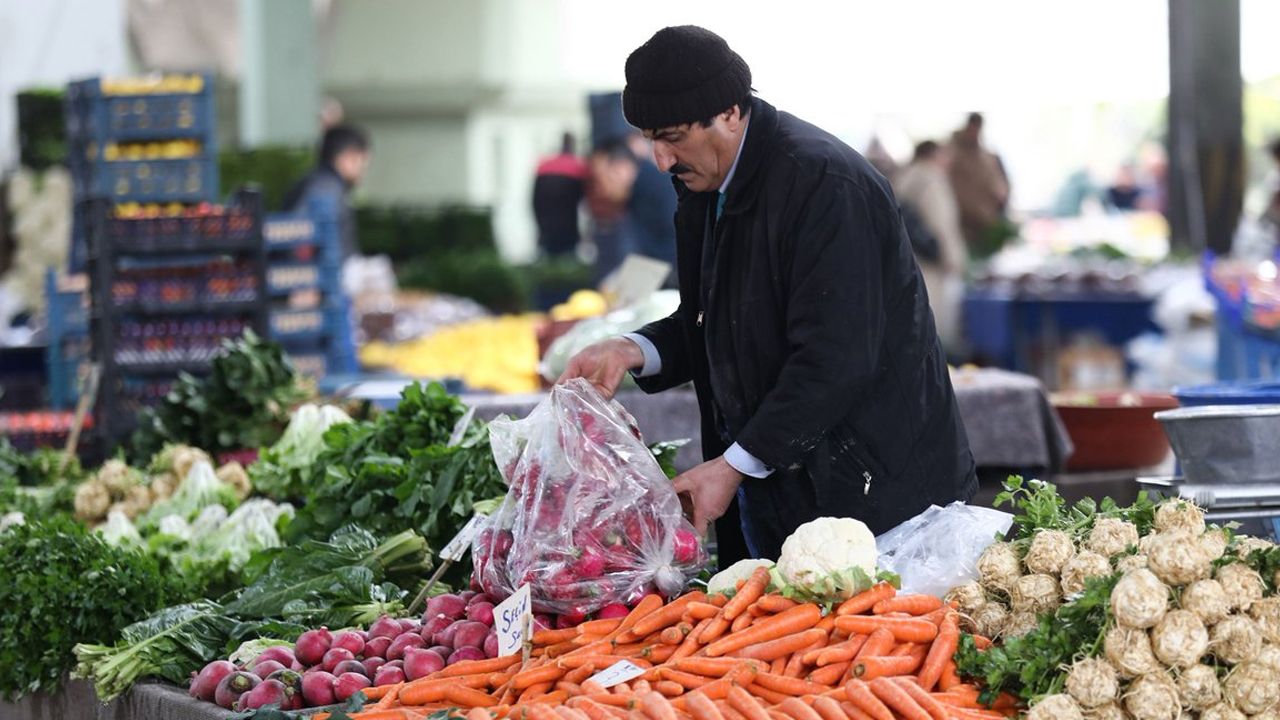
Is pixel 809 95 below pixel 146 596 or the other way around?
the other way around

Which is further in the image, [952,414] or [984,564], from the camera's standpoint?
[952,414]

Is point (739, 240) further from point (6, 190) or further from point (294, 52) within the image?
point (294, 52)

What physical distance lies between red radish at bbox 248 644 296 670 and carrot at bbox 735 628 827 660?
112cm

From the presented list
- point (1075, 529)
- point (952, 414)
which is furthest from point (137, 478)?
point (1075, 529)

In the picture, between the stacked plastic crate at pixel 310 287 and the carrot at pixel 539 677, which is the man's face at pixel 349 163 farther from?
the carrot at pixel 539 677

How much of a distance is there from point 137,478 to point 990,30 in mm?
10978

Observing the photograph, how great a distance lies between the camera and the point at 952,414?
3.83 metres

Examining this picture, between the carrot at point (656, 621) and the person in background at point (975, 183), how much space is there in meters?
12.7

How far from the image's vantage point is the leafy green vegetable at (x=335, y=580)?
4.20 m

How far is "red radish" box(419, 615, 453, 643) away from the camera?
380cm

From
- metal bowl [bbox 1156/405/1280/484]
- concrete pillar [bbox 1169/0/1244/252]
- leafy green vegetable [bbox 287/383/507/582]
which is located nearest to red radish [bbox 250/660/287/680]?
leafy green vegetable [bbox 287/383/507/582]


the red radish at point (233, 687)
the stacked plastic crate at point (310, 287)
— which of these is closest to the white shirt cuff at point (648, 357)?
the red radish at point (233, 687)

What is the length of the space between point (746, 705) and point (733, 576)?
500 mm

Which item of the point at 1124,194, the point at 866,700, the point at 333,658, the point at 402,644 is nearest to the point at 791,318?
the point at 866,700
